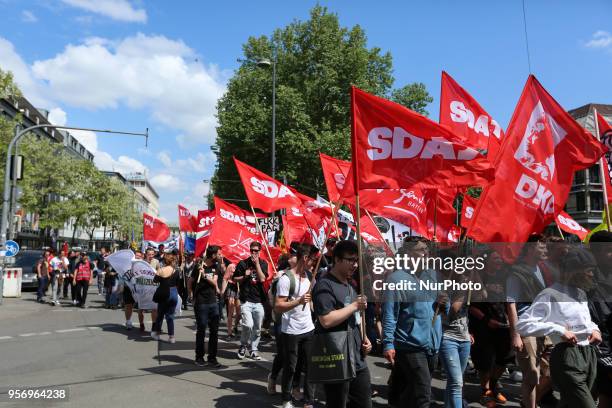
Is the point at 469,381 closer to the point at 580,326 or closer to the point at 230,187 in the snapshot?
the point at 580,326

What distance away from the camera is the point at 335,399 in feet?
13.5

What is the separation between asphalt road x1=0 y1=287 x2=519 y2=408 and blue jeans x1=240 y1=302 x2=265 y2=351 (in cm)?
39

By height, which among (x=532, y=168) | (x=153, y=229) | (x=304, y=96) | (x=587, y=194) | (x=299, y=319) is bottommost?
(x=299, y=319)

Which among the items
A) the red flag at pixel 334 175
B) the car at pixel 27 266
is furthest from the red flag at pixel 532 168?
the car at pixel 27 266

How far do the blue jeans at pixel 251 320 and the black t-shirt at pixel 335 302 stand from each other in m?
4.28

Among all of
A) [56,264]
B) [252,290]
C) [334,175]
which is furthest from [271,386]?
[56,264]

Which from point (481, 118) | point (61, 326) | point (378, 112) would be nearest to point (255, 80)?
point (61, 326)

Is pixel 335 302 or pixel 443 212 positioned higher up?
pixel 443 212

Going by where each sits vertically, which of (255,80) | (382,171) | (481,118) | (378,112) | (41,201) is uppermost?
(255,80)

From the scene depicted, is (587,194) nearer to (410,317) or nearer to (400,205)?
(400,205)

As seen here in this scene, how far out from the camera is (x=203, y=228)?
1570 cm

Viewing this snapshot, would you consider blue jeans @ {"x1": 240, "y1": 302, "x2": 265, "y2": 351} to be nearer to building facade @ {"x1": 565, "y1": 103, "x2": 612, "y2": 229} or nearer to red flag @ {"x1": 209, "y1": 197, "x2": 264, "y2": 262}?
Result: red flag @ {"x1": 209, "y1": 197, "x2": 264, "y2": 262}

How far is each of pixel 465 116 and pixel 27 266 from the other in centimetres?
2137

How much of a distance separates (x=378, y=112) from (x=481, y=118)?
12.9 feet
